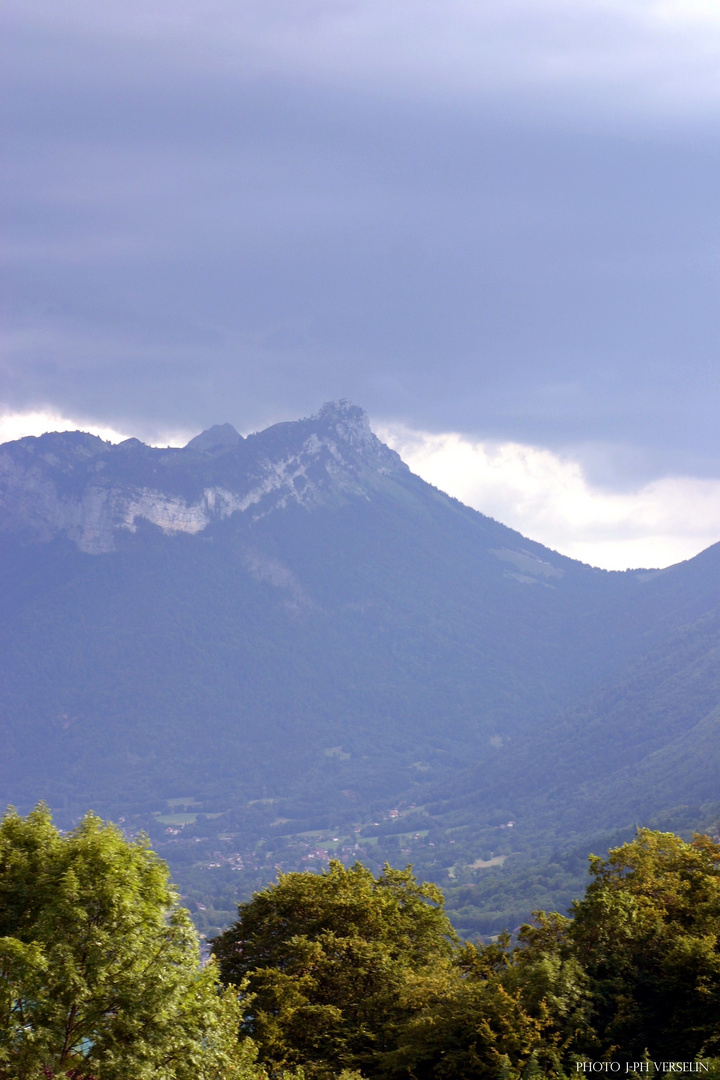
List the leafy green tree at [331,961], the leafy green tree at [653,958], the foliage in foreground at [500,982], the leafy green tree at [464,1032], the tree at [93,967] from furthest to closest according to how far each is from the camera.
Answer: the leafy green tree at [331,961], the foliage in foreground at [500,982], the leafy green tree at [653,958], the leafy green tree at [464,1032], the tree at [93,967]

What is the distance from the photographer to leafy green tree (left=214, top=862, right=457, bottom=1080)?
3744 centimetres

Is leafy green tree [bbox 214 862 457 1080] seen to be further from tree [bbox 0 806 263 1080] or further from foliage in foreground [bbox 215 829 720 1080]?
tree [bbox 0 806 263 1080]

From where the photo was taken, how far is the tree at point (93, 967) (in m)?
23.0

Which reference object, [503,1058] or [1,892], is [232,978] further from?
[1,892]

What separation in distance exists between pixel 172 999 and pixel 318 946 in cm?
1698

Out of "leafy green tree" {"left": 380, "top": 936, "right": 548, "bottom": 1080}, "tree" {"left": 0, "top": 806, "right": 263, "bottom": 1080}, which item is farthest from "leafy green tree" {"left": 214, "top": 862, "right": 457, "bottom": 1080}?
"tree" {"left": 0, "top": 806, "right": 263, "bottom": 1080}

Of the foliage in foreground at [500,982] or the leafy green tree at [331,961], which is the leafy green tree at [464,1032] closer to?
the foliage in foreground at [500,982]

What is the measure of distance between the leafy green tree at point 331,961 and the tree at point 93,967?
9745 mm

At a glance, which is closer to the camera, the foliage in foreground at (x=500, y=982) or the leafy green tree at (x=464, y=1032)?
the leafy green tree at (x=464, y=1032)

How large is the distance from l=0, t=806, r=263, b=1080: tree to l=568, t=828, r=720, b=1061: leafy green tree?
1384 centimetres

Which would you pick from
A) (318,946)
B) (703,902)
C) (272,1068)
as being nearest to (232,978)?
(318,946)

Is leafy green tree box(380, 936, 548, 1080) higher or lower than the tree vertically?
lower

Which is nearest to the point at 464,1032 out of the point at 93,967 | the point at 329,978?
the point at 329,978

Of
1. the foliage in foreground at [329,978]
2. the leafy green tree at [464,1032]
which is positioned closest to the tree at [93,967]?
the foliage in foreground at [329,978]
